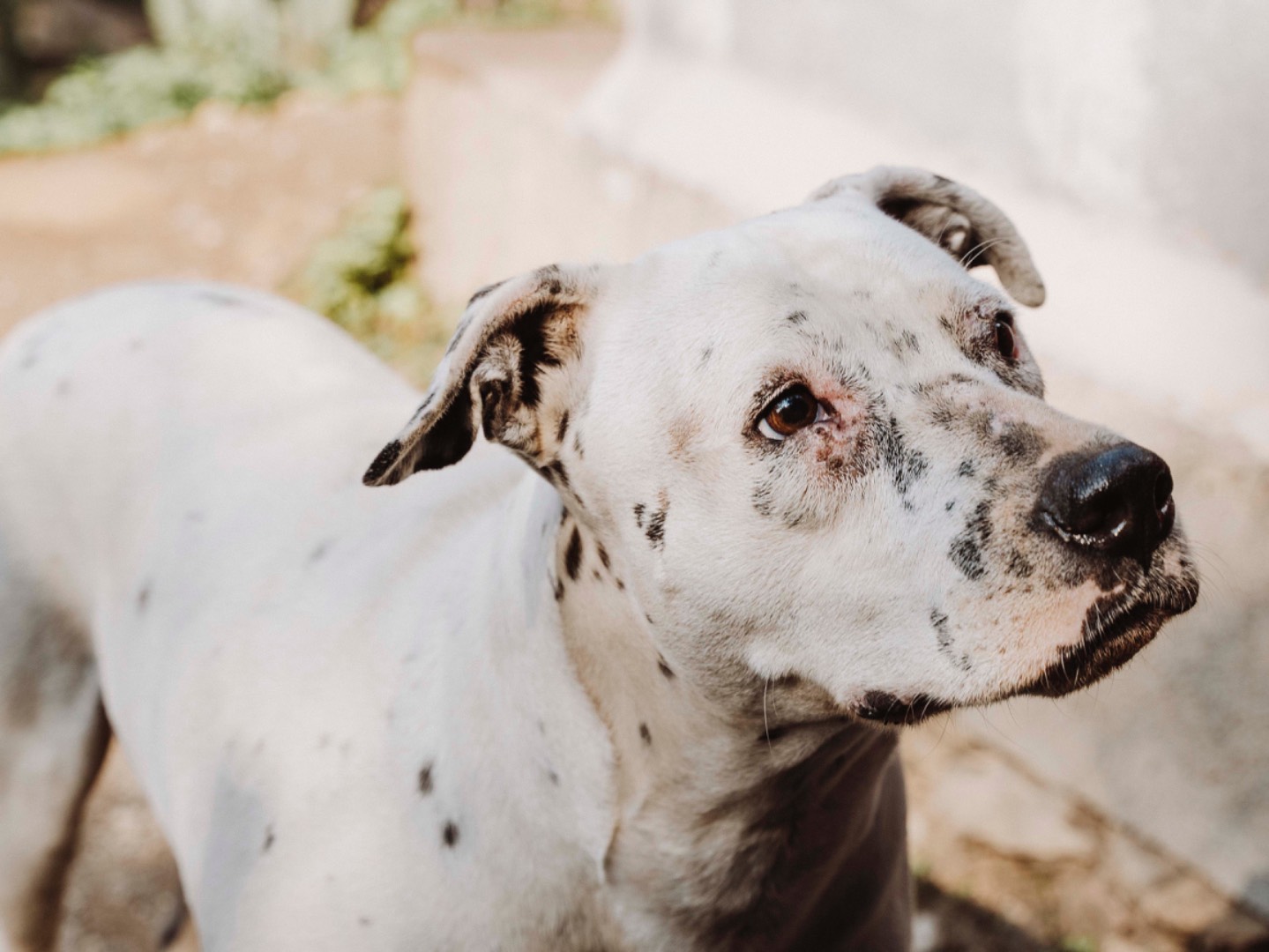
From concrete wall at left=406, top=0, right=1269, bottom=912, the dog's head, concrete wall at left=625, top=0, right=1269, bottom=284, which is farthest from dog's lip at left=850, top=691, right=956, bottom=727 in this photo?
concrete wall at left=625, top=0, right=1269, bottom=284

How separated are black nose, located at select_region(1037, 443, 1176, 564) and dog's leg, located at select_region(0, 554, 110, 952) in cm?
238

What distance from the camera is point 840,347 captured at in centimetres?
169

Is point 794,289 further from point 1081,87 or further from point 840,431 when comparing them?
point 1081,87

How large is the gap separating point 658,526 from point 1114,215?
8.36ft

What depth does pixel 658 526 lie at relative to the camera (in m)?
1.76

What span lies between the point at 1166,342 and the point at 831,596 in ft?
7.47

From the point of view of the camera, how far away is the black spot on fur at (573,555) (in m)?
1.91

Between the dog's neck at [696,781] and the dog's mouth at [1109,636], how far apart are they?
386mm

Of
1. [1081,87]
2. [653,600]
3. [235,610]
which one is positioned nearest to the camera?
[653,600]

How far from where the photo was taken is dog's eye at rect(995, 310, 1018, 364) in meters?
1.86

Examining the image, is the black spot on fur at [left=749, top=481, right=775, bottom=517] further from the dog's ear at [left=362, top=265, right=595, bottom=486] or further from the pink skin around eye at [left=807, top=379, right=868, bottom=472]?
the dog's ear at [left=362, top=265, right=595, bottom=486]

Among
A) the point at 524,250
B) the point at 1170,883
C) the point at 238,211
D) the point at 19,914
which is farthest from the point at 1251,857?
the point at 238,211

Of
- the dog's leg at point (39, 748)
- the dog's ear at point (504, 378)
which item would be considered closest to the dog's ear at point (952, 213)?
the dog's ear at point (504, 378)

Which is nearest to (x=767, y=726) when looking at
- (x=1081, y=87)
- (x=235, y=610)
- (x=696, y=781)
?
(x=696, y=781)
